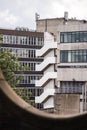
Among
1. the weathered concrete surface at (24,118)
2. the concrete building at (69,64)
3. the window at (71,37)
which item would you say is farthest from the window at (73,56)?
the weathered concrete surface at (24,118)

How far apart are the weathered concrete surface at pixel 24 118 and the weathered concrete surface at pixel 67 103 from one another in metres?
36.8

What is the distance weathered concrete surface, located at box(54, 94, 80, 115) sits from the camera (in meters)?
45.6

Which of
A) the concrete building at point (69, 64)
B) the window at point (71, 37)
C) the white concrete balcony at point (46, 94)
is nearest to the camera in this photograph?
the concrete building at point (69, 64)

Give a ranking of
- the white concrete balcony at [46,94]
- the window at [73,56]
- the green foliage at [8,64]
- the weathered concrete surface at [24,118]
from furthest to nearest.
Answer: the white concrete balcony at [46,94] → the window at [73,56] → the green foliage at [8,64] → the weathered concrete surface at [24,118]

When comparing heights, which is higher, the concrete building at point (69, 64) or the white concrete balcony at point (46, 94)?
the concrete building at point (69, 64)

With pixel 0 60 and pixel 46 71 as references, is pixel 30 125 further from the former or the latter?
pixel 46 71

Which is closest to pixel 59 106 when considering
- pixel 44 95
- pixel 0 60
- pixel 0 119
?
pixel 0 60

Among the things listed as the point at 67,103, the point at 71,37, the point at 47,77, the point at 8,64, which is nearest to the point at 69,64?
the point at 71,37

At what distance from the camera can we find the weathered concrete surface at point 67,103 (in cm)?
4559

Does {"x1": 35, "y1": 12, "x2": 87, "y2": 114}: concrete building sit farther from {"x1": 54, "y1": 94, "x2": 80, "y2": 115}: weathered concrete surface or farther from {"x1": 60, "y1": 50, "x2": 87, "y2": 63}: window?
{"x1": 54, "y1": 94, "x2": 80, "y2": 115}: weathered concrete surface

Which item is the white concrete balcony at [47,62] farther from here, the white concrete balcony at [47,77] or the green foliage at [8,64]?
the green foliage at [8,64]

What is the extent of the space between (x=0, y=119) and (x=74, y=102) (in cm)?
3924

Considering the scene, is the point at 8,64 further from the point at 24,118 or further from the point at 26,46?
the point at 26,46

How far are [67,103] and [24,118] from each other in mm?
38700
